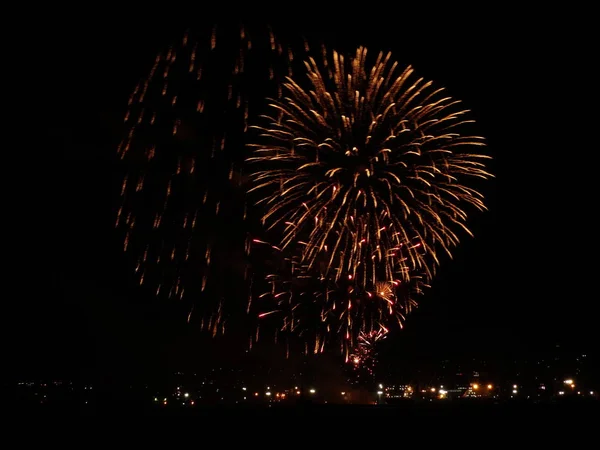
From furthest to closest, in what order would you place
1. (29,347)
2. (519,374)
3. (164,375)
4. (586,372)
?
(164,375), (519,374), (586,372), (29,347)

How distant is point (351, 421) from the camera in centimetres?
1106

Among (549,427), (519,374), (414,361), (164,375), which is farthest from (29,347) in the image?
(164,375)

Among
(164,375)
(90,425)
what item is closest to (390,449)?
(90,425)

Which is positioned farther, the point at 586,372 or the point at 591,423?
the point at 586,372

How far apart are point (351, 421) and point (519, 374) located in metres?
62.8

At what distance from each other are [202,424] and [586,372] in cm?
6269

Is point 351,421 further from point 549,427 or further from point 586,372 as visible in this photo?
point 586,372

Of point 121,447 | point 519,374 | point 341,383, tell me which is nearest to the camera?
point 121,447

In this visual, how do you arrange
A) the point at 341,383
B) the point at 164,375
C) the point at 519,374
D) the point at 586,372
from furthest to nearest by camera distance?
the point at 164,375 → the point at 341,383 → the point at 519,374 → the point at 586,372

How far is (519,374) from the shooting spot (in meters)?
67.8

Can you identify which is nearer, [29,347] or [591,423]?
[591,423]

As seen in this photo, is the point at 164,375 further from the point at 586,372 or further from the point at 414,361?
the point at 586,372

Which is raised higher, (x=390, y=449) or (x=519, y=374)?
(x=519, y=374)

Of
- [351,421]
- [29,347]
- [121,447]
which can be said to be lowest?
[121,447]
